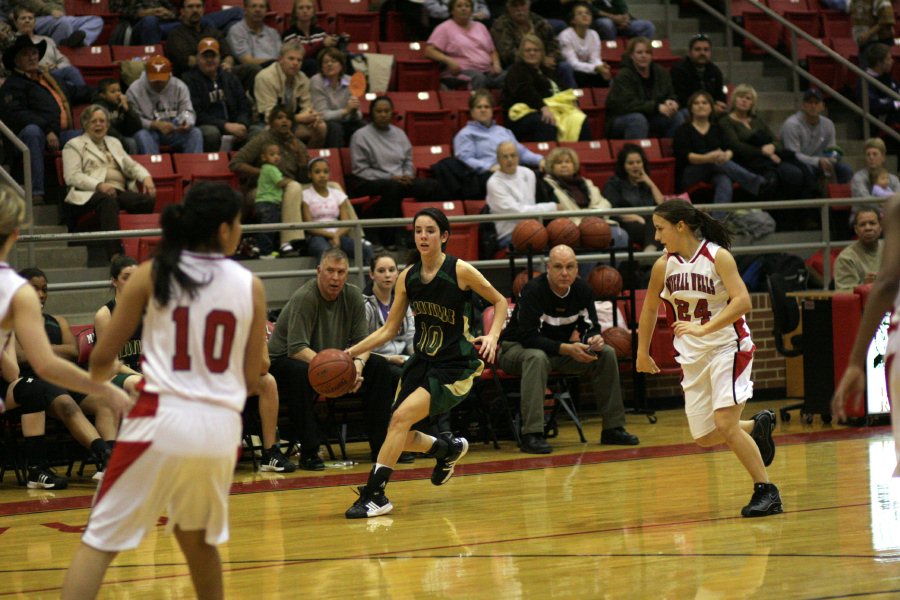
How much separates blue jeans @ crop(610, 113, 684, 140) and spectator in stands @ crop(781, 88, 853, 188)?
122cm

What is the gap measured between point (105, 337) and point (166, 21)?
360 inches

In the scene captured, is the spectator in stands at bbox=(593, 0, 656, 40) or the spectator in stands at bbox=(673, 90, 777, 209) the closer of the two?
the spectator in stands at bbox=(673, 90, 777, 209)

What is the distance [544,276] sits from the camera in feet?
30.3

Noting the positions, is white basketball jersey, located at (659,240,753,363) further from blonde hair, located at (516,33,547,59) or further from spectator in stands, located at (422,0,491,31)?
spectator in stands, located at (422,0,491,31)

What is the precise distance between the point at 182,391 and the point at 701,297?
350 centimetres

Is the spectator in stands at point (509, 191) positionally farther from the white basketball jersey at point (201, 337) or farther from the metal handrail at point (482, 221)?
the white basketball jersey at point (201, 337)

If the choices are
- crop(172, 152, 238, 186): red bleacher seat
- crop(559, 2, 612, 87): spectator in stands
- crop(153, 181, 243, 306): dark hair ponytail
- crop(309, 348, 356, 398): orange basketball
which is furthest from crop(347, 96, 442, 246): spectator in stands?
crop(153, 181, 243, 306): dark hair ponytail

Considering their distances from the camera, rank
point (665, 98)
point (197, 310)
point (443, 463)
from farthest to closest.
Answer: point (665, 98) < point (443, 463) < point (197, 310)

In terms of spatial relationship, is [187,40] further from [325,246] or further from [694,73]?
[694,73]

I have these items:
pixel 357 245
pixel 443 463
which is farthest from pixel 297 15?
pixel 443 463

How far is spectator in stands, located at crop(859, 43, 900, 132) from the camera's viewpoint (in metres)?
14.1

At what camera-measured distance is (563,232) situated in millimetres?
9766

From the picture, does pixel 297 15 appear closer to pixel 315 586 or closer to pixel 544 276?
pixel 544 276

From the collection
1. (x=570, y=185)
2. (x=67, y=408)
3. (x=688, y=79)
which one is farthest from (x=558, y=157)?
(x=67, y=408)
